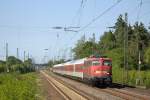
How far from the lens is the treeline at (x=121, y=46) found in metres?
74.8

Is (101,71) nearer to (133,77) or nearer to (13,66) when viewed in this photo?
(133,77)

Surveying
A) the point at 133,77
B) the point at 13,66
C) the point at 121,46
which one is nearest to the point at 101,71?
the point at 133,77

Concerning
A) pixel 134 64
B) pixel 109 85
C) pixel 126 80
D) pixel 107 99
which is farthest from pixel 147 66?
pixel 107 99

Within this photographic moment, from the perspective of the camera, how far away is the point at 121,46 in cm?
10069

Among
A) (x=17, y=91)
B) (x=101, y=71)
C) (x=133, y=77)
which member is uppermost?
(x=101, y=71)

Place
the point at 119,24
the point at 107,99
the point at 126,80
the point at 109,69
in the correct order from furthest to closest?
1. the point at 119,24
2. the point at 126,80
3. the point at 109,69
4. the point at 107,99

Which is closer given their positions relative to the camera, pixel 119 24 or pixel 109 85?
pixel 109 85

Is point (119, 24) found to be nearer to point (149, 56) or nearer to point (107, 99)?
point (149, 56)

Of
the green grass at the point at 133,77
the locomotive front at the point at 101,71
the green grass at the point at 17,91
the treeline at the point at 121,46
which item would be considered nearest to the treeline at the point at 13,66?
the treeline at the point at 121,46

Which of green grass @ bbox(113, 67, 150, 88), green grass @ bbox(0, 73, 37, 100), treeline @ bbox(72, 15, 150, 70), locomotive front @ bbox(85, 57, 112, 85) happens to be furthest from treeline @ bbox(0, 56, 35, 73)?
locomotive front @ bbox(85, 57, 112, 85)

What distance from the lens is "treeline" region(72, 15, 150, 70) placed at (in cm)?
7475

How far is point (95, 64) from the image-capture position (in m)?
42.8

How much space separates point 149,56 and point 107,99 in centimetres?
4581

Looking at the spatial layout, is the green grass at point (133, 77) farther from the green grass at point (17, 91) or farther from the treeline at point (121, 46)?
the green grass at point (17, 91)
